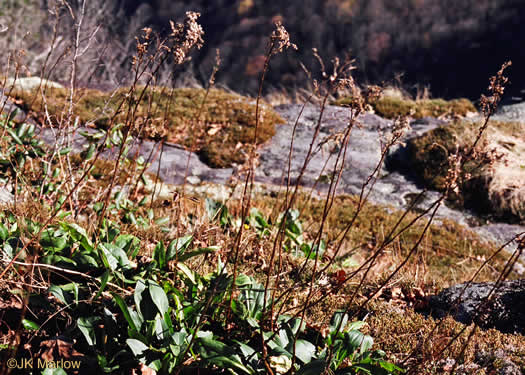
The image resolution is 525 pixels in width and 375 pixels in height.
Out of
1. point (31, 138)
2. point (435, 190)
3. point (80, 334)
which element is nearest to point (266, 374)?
point (80, 334)

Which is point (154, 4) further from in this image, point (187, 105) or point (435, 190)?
point (435, 190)

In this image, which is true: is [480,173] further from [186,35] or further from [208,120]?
[186,35]

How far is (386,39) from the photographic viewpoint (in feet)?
140

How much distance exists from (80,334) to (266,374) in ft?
3.21

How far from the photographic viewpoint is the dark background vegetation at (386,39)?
3512cm

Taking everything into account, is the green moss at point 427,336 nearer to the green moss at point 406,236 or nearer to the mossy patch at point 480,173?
the green moss at point 406,236

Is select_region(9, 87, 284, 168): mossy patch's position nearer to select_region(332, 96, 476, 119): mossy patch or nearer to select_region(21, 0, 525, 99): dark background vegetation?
select_region(332, 96, 476, 119): mossy patch

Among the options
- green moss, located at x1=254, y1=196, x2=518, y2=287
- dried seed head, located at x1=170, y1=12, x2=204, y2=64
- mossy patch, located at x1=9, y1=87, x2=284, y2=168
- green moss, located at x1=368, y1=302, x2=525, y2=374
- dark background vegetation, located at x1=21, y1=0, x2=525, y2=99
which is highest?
dark background vegetation, located at x1=21, y1=0, x2=525, y2=99

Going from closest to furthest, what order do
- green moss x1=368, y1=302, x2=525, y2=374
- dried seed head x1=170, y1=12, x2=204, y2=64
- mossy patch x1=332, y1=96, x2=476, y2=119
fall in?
dried seed head x1=170, y1=12, x2=204, y2=64 → green moss x1=368, y1=302, x2=525, y2=374 → mossy patch x1=332, y1=96, x2=476, y2=119

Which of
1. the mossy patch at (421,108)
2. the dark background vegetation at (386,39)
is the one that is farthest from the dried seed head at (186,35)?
the dark background vegetation at (386,39)

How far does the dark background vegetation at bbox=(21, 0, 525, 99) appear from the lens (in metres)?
35.1

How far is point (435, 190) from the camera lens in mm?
8820

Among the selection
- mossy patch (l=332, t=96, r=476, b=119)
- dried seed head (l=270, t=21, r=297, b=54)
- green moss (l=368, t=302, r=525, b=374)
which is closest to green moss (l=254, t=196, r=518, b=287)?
green moss (l=368, t=302, r=525, b=374)

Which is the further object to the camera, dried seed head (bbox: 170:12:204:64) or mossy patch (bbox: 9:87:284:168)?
mossy patch (bbox: 9:87:284:168)
